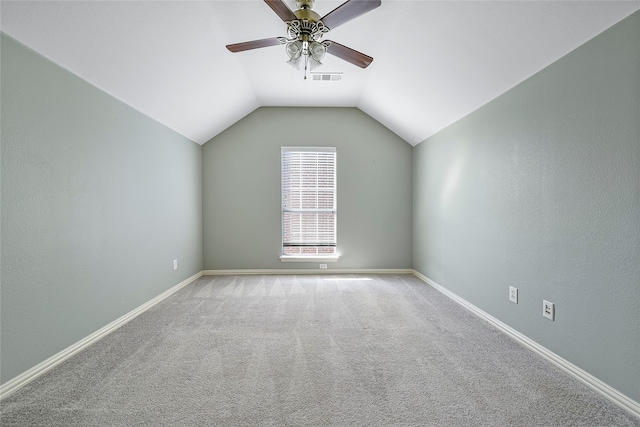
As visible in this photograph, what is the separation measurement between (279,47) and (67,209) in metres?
2.33

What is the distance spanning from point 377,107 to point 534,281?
9.74 feet

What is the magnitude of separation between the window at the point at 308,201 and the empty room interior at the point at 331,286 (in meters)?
1.05

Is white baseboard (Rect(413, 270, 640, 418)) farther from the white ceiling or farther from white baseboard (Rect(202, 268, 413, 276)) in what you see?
the white ceiling

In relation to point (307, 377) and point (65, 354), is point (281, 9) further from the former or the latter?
point (65, 354)

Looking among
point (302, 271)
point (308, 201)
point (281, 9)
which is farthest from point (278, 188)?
point (281, 9)

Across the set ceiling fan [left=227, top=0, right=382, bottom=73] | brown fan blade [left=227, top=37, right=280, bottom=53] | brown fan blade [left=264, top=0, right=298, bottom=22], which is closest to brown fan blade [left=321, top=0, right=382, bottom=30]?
ceiling fan [left=227, top=0, right=382, bottom=73]

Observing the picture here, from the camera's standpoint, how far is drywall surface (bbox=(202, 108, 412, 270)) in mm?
4625

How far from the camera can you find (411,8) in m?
2.26

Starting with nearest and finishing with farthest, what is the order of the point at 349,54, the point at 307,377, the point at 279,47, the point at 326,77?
the point at 307,377
the point at 349,54
the point at 279,47
the point at 326,77

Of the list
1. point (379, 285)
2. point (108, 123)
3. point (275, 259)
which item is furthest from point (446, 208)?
point (108, 123)

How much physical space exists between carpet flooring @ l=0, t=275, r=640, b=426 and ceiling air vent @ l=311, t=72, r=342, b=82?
2.71 meters

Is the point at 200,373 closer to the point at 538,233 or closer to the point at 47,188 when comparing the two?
the point at 47,188

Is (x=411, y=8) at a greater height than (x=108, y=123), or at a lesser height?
greater

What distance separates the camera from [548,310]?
2070mm
